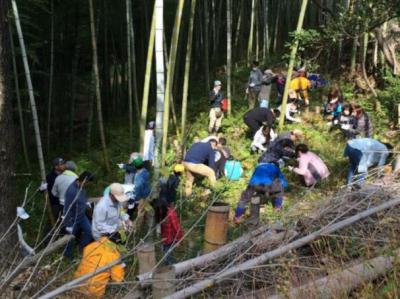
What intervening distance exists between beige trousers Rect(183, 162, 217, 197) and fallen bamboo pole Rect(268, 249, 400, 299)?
4752 millimetres

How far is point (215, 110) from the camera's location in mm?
10398

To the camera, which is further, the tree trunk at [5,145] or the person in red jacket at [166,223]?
the person in red jacket at [166,223]

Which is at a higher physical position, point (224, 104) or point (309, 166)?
point (224, 104)

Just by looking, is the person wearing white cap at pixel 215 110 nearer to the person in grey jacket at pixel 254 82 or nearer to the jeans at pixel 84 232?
the person in grey jacket at pixel 254 82

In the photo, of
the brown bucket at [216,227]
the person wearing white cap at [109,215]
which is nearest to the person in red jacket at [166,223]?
the person wearing white cap at [109,215]

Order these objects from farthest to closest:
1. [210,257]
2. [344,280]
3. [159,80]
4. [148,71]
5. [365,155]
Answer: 1. [148,71]
2. [365,155]
3. [159,80]
4. [210,257]
5. [344,280]

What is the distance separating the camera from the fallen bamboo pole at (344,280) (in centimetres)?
289

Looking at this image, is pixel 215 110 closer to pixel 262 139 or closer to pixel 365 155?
pixel 262 139

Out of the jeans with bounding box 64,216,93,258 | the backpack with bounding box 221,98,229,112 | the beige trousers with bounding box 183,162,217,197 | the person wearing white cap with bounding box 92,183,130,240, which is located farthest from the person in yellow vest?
the person wearing white cap with bounding box 92,183,130,240

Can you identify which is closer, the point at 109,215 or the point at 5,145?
the point at 5,145

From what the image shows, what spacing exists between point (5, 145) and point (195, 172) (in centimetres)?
395

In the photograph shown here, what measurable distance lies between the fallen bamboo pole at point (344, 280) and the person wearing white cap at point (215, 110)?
739 centimetres

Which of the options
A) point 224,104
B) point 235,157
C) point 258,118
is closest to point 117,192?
Result: point 235,157

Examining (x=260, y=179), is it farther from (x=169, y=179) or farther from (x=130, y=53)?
(x=130, y=53)
